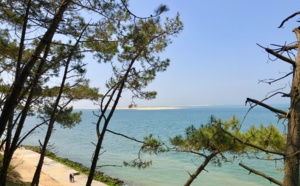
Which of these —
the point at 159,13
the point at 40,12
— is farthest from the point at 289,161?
the point at 40,12

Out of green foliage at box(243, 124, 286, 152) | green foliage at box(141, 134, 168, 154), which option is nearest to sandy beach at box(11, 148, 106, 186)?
green foliage at box(141, 134, 168, 154)

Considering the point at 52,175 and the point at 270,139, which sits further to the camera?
the point at 52,175

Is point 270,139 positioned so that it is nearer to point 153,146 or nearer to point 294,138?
point 294,138

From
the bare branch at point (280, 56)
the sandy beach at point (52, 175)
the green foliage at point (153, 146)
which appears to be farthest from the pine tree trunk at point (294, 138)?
the sandy beach at point (52, 175)

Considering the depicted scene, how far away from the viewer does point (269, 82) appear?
2.27 m

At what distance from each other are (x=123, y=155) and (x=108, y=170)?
5.56 metres

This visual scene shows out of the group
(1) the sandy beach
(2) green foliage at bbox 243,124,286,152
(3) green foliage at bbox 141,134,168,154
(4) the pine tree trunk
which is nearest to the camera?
(4) the pine tree trunk

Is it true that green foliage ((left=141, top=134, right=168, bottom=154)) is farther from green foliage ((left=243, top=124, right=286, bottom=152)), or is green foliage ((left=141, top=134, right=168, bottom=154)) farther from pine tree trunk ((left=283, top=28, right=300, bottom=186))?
pine tree trunk ((left=283, top=28, right=300, bottom=186))

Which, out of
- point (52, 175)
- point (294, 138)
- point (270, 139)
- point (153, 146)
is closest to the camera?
point (294, 138)

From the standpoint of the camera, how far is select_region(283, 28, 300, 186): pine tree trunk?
6.86 ft

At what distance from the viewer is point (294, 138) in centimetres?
212

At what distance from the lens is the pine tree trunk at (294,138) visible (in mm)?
2092

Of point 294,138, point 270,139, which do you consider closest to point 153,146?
point 270,139

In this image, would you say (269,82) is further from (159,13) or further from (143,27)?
(143,27)
